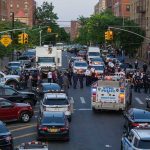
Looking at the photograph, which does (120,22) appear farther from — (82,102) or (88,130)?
(88,130)

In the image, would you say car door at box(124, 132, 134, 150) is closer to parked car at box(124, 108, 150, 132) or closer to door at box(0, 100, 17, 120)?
parked car at box(124, 108, 150, 132)

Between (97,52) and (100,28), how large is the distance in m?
36.8

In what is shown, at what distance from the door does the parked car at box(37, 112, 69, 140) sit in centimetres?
455

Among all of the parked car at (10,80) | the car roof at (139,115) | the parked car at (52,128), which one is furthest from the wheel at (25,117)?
the parked car at (10,80)

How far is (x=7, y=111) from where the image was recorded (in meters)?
30.7

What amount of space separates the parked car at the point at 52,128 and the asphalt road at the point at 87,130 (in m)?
0.34

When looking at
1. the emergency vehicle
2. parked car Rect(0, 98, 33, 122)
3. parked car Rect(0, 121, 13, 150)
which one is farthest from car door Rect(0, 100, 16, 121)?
parked car Rect(0, 121, 13, 150)

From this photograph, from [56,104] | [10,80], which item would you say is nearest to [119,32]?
[10,80]

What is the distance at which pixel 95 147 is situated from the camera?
25.1 meters

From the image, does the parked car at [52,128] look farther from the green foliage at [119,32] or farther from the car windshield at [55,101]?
the green foliage at [119,32]

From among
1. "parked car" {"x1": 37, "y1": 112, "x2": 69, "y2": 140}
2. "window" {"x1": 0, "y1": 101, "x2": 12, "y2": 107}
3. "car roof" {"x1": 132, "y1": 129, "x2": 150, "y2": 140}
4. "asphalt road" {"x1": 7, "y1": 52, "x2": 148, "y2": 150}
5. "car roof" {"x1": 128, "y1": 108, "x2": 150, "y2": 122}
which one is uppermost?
"car roof" {"x1": 132, "y1": 129, "x2": 150, "y2": 140}

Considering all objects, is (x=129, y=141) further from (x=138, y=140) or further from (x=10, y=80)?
(x=10, y=80)

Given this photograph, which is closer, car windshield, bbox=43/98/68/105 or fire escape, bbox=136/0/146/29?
car windshield, bbox=43/98/68/105

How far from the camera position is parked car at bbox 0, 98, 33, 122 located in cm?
3055
